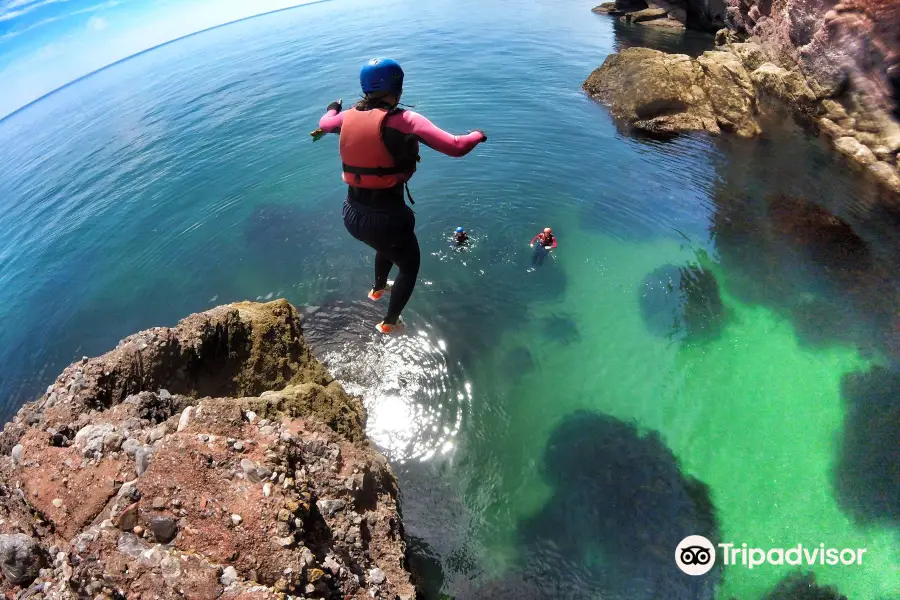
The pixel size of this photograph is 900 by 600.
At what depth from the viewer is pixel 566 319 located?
10.9 meters

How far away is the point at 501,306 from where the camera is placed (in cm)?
1130

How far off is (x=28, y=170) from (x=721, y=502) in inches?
1497

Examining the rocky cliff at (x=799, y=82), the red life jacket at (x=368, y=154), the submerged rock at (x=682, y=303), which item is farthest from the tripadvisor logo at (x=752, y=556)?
the rocky cliff at (x=799, y=82)

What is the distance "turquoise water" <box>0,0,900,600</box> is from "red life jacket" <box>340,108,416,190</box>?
17.7 feet

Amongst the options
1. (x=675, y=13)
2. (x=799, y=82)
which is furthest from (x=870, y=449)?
(x=675, y=13)

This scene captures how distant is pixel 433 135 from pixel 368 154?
3.08 ft

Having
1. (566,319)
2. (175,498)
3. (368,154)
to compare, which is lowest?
(566,319)

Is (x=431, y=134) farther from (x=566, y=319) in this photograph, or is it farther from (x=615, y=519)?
(x=566, y=319)

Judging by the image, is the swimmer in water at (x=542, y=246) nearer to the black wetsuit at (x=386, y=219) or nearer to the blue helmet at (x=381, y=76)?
the black wetsuit at (x=386, y=219)

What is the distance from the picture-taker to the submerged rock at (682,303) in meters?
10.3

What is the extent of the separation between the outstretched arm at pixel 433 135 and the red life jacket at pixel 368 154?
0.69 feet

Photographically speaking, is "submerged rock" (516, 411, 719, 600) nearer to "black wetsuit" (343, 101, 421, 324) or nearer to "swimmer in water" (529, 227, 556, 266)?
"black wetsuit" (343, 101, 421, 324)

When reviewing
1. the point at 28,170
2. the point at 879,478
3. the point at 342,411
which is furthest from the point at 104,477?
the point at 28,170

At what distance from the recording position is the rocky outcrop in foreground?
10.1 ft
